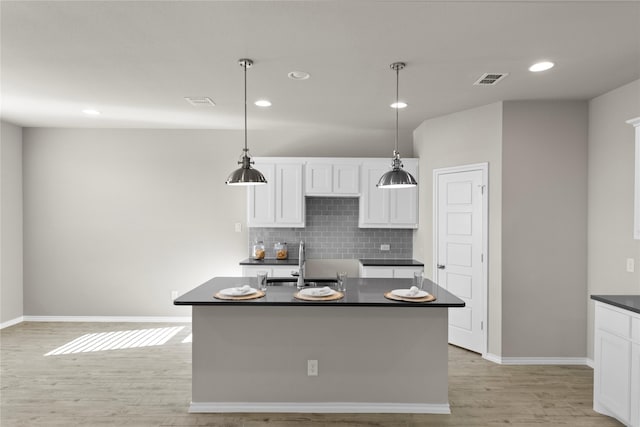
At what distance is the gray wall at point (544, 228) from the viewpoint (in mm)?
3783

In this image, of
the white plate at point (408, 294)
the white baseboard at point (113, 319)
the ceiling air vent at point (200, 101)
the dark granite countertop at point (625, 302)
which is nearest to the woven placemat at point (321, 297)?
the white plate at point (408, 294)

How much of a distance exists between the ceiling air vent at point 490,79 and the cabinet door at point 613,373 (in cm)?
215

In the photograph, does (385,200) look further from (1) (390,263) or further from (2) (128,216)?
(2) (128,216)

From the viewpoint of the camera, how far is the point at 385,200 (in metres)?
5.03

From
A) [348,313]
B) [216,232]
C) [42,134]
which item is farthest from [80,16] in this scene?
[42,134]

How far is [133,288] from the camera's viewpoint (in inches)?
207

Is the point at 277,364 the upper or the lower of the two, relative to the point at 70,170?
lower

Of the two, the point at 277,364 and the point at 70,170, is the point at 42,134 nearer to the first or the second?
the point at 70,170

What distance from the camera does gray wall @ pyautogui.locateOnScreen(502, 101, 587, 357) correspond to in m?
3.78

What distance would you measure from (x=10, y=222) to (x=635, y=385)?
6.84 m

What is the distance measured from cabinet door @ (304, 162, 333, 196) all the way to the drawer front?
3173 millimetres

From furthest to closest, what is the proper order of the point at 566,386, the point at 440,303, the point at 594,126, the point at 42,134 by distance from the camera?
the point at 42,134 → the point at 594,126 → the point at 566,386 → the point at 440,303

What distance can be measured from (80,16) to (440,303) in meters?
2.93

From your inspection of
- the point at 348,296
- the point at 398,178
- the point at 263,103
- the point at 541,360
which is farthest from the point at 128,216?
the point at 541,360
